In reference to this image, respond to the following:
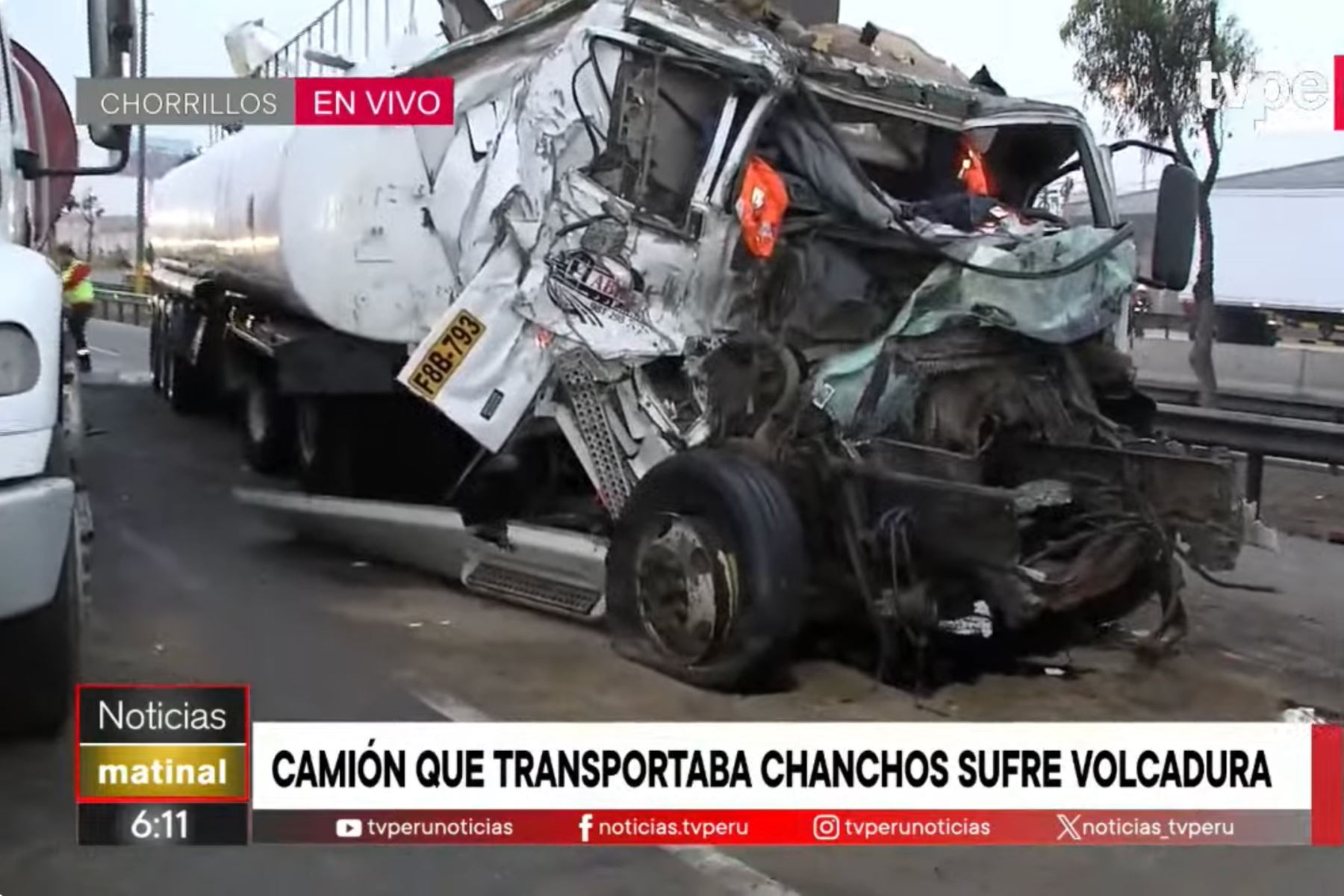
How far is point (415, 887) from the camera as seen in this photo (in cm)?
284

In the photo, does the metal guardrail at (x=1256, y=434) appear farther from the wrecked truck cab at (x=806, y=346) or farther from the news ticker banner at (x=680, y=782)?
the news ticker banner at (x=680, y=782)

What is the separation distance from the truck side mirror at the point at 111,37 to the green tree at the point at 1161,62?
168 cm

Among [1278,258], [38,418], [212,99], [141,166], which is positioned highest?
[212,99]

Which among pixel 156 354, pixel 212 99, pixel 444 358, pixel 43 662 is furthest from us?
pixel 156 354

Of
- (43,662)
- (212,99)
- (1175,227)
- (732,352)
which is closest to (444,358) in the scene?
(732,352)

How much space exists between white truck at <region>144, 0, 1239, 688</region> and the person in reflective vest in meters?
0.23

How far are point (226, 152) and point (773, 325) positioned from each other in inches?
48.9

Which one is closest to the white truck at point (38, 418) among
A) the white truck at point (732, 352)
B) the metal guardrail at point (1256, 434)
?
the white truck at point (732, 352)

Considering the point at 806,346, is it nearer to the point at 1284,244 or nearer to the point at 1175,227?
the point at 1175,227

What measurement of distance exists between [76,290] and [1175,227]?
7.22 feet

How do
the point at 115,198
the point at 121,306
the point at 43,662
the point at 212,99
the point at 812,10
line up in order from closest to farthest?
the point at 212,99, the point at 43,662, the point at 115,198, the point at 812,10, the point at 121,306

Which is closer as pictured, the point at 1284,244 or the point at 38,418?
the point at 38,418

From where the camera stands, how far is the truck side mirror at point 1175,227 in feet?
10.5

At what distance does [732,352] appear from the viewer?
379cm
